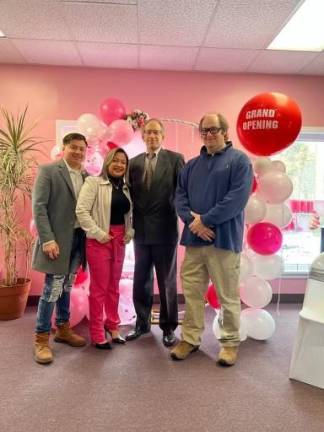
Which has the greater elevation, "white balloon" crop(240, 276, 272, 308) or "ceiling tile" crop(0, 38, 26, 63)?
"ceiling tile" crop(0, 38, 26, 63)

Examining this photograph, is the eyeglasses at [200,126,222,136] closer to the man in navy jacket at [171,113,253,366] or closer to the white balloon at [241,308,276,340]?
the man in navy jacket at [171,113,253,366]

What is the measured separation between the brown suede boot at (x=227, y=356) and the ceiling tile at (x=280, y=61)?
246cm

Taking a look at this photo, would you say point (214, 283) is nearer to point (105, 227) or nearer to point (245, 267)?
point (245, 267)

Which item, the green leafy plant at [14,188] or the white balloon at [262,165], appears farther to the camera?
the green leafy plant at [14,188]

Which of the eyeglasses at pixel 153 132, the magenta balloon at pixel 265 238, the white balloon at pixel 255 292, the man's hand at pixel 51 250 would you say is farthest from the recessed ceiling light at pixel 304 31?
the man's hand at pixel 51 250

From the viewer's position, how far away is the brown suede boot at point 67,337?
8.35 feet

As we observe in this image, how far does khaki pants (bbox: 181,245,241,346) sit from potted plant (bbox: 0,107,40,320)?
1.61 meters

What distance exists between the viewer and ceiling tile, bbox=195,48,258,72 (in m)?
3.16

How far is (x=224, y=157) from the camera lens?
2.24 metres

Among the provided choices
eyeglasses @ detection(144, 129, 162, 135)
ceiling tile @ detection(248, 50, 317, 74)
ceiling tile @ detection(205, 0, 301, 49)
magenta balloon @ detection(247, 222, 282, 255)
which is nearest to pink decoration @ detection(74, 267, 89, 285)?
eyeglasses @ detection(144, 129, 162, 135)

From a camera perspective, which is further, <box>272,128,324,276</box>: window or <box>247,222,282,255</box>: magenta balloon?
<box>272,128,324,276</box>: window

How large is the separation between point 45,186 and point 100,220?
0.40 meters

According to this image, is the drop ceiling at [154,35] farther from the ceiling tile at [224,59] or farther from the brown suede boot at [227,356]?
the brown suede boot at [227,356]

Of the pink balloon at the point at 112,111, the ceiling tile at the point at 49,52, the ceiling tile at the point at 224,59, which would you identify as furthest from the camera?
the ceiling tile at the point at 224,59
